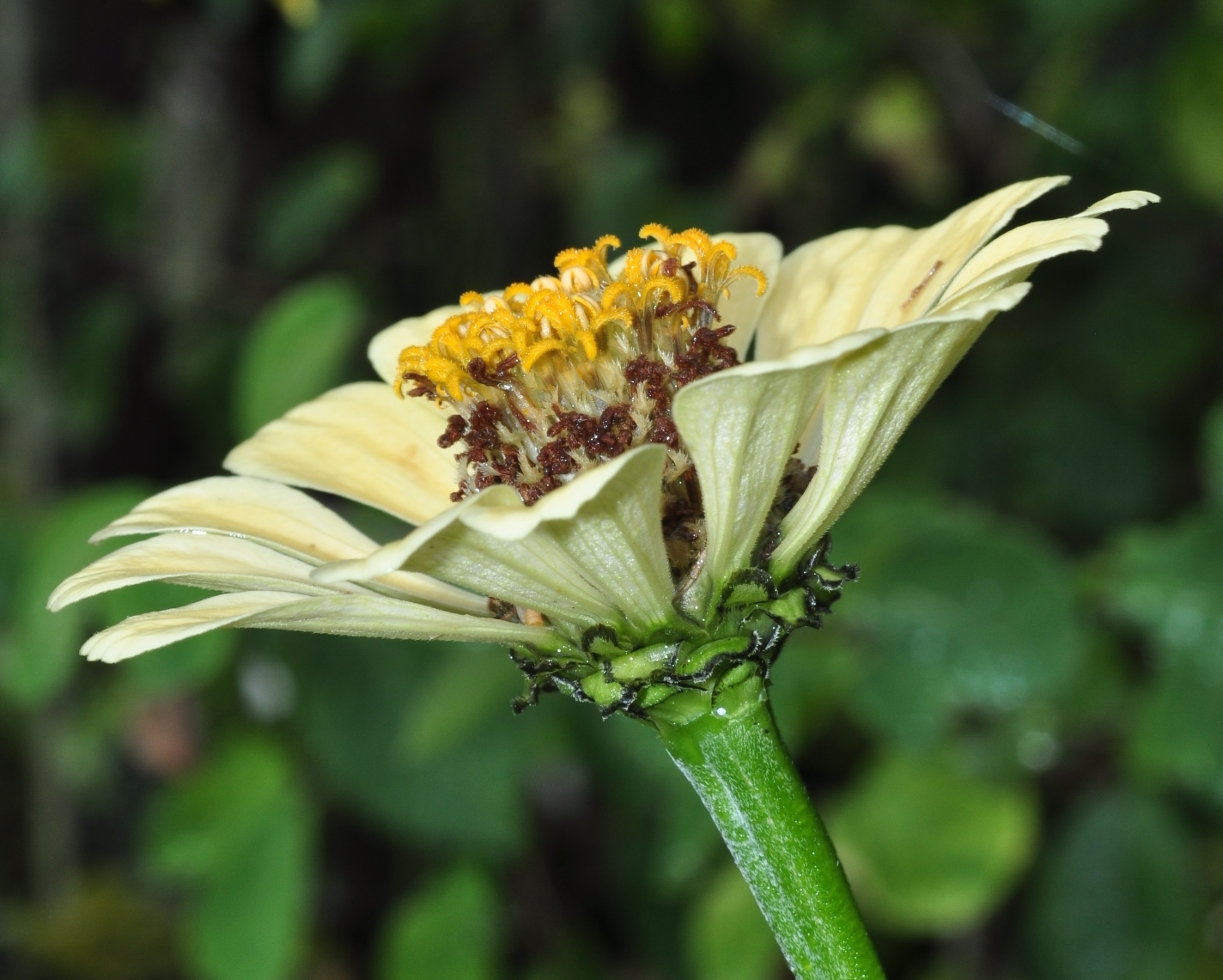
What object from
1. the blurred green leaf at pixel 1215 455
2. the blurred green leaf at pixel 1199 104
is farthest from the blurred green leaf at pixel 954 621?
the blurred green leaf at pixel 1199 104

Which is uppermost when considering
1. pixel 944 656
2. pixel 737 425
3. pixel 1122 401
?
pixel 1122 401

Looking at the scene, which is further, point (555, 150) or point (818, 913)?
point (555, 150)

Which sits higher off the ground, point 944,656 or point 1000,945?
point 944,656

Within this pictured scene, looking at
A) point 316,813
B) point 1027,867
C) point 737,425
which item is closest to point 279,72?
point 316,813

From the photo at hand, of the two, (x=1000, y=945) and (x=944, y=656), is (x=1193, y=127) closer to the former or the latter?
(x=944, y=656)

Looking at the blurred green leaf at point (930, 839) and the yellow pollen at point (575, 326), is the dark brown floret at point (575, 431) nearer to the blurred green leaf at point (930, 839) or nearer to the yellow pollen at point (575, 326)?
the yellow pollen at point (575, 326)

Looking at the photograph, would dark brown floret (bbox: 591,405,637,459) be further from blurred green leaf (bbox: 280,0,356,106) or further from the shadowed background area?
blurred green leaf (bbox: 280,0,356,106)
